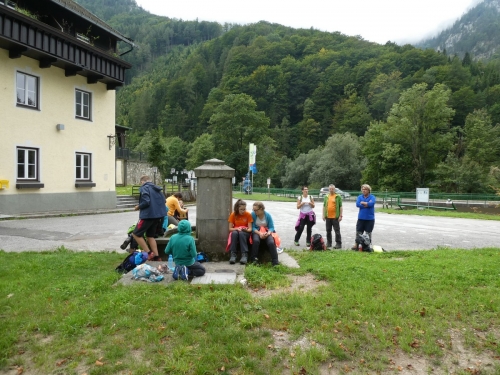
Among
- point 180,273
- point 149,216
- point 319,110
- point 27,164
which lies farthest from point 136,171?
point 319,110

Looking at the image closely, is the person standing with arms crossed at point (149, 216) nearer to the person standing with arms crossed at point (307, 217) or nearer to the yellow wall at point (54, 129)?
the person standing with arms crossed at point (307, 217)

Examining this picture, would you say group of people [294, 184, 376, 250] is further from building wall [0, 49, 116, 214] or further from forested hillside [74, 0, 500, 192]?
forested hillside [74, 0, 500, 192]

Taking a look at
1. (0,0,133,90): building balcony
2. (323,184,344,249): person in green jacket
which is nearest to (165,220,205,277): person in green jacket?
(323,184,344,249): person in green jacket

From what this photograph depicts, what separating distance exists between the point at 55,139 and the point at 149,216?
1466 centimetres

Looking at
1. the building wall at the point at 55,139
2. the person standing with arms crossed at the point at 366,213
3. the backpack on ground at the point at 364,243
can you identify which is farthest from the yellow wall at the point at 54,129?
the backpack on ground at the point at 364,243

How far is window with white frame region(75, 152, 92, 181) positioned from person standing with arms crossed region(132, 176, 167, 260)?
15313mm

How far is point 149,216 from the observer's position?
24.2 feet

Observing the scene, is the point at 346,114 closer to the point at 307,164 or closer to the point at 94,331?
the point at 307,164

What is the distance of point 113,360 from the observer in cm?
388

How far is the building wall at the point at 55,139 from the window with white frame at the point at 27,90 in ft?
0.77

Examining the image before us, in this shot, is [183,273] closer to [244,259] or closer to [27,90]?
[244,259]

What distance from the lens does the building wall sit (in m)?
17.0

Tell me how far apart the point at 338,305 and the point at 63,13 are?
71.0ft

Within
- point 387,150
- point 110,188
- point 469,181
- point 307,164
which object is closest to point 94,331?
point 110,188
